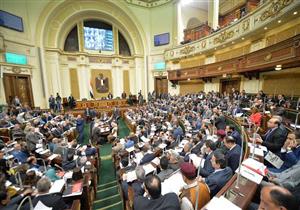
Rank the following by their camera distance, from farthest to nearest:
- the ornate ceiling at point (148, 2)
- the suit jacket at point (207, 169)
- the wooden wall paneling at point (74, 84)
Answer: the ornate ceiling at point (148, 2), the wooden wall paneling at point (74, 84), the suit jacket at point (207, 169)

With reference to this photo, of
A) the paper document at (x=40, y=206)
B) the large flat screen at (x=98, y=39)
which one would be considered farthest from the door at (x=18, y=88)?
the paper document at (x=40, y=206)

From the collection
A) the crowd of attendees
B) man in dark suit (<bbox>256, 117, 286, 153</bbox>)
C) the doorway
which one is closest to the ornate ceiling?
the doorway

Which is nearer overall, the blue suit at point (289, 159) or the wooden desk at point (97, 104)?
the blue suit at point (289, 159)

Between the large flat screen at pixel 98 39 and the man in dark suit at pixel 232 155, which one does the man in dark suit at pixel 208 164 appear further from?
the large flat screen at pixel 98 39

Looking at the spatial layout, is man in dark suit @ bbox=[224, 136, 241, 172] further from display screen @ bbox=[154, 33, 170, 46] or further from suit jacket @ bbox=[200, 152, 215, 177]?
display screen @ bbox=[154, 33, 170, 46]

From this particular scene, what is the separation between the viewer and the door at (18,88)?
1084 centimetres

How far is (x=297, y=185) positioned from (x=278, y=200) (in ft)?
3.06

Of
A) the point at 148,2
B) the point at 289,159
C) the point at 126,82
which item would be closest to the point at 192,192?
the point at 289,159

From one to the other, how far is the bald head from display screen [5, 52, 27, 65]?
14953mm

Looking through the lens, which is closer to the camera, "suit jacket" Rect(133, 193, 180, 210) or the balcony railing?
"suit jacket" Rect(133, 193, 180, 210)

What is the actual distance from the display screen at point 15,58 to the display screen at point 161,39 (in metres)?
12.5

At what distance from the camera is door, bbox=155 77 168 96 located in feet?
59.2

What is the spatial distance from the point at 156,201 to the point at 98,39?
1857 centimetres

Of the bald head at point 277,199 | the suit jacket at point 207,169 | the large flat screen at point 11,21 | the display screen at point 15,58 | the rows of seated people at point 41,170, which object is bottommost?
the rows of seated people at point 41,170
